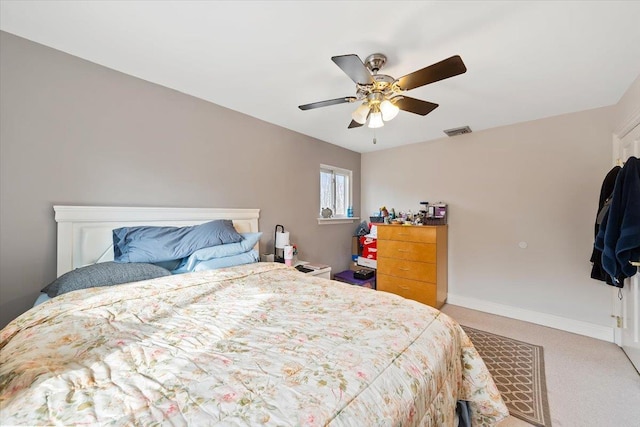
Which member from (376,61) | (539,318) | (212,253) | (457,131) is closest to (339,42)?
(376,61)

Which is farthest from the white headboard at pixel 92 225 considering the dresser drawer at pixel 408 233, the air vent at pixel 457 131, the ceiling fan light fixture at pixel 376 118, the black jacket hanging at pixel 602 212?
the black jacket hanging at pixel 602 212

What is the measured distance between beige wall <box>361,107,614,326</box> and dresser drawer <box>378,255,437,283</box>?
1.97 feet

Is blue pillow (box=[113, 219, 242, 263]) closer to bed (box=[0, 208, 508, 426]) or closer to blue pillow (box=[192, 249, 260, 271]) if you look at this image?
blue pillow (box=[192, 249, 260, 271])

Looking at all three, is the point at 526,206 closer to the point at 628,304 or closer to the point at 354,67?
the point at 628,304

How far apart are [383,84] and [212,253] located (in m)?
1.83

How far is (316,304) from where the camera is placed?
4.63 ft

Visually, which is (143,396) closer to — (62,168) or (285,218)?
(62,168)

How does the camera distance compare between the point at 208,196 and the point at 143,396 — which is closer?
the point at 143,396

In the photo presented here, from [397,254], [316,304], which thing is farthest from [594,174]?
[316,304]

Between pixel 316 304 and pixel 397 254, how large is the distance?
2.28 m

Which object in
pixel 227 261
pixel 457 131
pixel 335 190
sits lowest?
pixel 227 261

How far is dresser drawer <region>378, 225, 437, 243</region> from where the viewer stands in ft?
10.2

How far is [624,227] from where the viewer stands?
71.1 inches

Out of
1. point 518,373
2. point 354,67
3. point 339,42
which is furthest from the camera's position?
point 518,373
